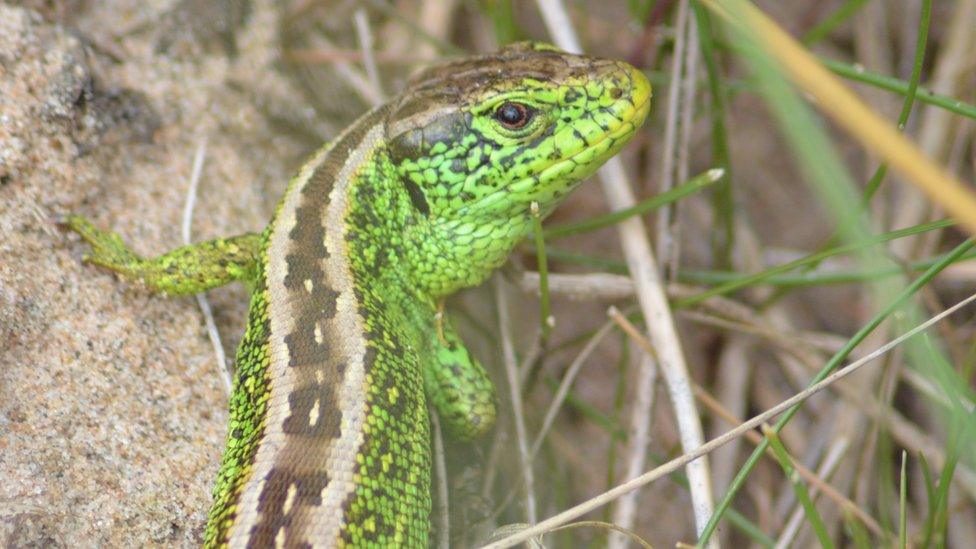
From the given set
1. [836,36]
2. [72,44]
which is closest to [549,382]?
[72,44]

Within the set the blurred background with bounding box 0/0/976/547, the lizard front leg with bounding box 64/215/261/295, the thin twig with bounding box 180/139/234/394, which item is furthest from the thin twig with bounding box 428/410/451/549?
the lizard front leg with bounding box 64/215/261/295

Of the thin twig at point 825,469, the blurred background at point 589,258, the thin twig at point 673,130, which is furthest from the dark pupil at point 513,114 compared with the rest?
the thin twig at point 825,469

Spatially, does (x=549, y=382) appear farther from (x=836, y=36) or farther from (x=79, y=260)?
(x=836, y=36)

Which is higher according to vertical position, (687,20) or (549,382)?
(687,20)

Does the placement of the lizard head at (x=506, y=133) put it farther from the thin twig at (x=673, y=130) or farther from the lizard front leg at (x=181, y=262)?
the thin twig at (x=673, y=130)

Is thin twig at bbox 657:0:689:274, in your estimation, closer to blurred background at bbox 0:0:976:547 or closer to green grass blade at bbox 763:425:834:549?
blurred background at bbox 0:0:976:547

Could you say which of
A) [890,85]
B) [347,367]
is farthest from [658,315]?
[347,367]

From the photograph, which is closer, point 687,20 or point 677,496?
point 687,20
